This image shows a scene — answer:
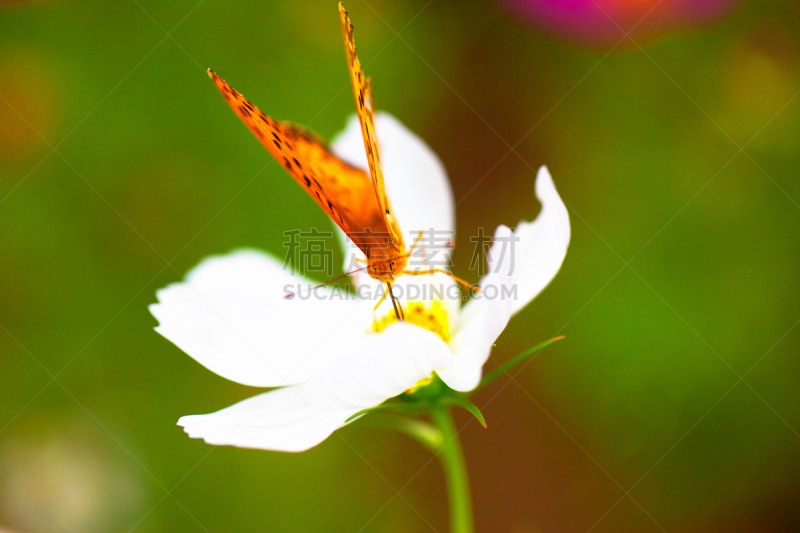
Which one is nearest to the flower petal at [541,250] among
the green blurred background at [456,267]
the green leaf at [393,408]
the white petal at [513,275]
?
the white petal at [513,275]

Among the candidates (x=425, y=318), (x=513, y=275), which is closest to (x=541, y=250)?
(x=513, y=275)

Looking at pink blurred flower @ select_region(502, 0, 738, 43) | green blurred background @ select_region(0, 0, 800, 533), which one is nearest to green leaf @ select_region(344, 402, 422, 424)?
green blurred background @ select_region(0, 0, 800, 533)

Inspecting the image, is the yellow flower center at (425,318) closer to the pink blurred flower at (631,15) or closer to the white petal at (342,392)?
the white petal at (342,392)

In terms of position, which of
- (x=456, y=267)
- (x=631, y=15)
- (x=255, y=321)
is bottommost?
(x=255, y=321)

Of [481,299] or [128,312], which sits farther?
[128,312]

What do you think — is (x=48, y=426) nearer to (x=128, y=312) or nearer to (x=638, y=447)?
(x=128, y=312)

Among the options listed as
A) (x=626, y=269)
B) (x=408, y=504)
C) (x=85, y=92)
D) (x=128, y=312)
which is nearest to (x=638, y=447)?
(x=626, y=269)

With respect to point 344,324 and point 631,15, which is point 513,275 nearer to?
point 344,324

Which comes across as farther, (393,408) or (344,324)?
(344,324)
